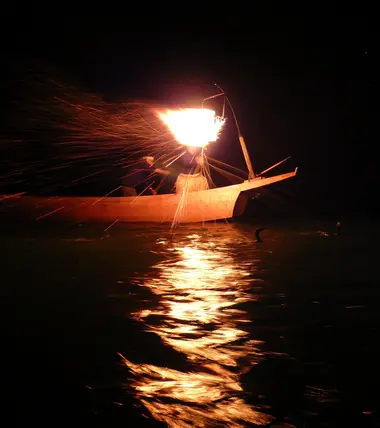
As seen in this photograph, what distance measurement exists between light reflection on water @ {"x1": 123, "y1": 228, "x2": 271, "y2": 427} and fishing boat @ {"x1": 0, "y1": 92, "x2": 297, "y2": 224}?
16.6ft

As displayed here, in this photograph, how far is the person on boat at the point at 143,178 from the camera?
52.5 ft

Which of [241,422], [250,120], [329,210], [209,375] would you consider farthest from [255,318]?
[250,120]

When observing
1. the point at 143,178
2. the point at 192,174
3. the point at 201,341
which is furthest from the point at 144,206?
the point at 201,341

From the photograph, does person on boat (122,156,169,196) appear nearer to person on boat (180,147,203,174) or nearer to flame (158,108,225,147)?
person on boat (180,147,203,174)

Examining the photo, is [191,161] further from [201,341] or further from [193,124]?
[201,341]

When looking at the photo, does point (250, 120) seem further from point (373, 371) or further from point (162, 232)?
point (373, 371)

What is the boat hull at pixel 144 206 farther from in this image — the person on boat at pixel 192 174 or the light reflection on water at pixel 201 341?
the light reflection on water at pixel 201 341

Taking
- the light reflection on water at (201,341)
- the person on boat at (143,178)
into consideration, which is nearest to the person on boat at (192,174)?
the person on boat at (143,178)

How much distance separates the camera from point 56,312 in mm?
6520

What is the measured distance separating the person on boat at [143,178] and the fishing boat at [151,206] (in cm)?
68

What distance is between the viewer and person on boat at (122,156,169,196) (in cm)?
1600

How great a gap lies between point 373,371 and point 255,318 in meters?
1.77

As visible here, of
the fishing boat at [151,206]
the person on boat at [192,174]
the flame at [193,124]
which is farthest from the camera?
the person on boat at [192,174]

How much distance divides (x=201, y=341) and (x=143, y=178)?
440 inches
